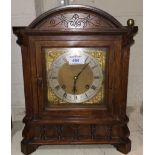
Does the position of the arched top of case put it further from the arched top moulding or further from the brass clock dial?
the brass clock dial

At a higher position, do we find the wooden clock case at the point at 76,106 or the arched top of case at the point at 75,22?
the arched top of case at the point at 75,22

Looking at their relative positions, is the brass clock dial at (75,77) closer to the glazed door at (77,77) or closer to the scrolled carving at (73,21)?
the glazed door at (77,77)

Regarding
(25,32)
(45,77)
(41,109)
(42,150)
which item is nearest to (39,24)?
(25,32)

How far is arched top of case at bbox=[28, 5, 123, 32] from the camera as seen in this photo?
36.5 inches

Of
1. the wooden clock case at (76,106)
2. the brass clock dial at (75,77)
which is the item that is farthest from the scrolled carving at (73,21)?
the brass clock dial at (75,77)

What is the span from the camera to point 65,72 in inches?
39.2

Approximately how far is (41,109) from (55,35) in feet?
1.02

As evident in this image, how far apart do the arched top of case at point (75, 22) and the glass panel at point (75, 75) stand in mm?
87

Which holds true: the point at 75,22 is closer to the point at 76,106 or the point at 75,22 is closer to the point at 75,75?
the point at 75,75

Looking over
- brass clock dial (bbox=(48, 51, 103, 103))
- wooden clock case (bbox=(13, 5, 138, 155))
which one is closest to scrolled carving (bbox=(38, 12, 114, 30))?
wooden clock case (bbox=(13, 5, 138, 155))

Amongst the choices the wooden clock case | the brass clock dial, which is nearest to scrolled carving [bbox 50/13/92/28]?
the wooden clock case

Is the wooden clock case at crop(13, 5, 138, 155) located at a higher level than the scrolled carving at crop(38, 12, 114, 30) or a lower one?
lower

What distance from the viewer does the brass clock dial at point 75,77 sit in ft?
3.22
